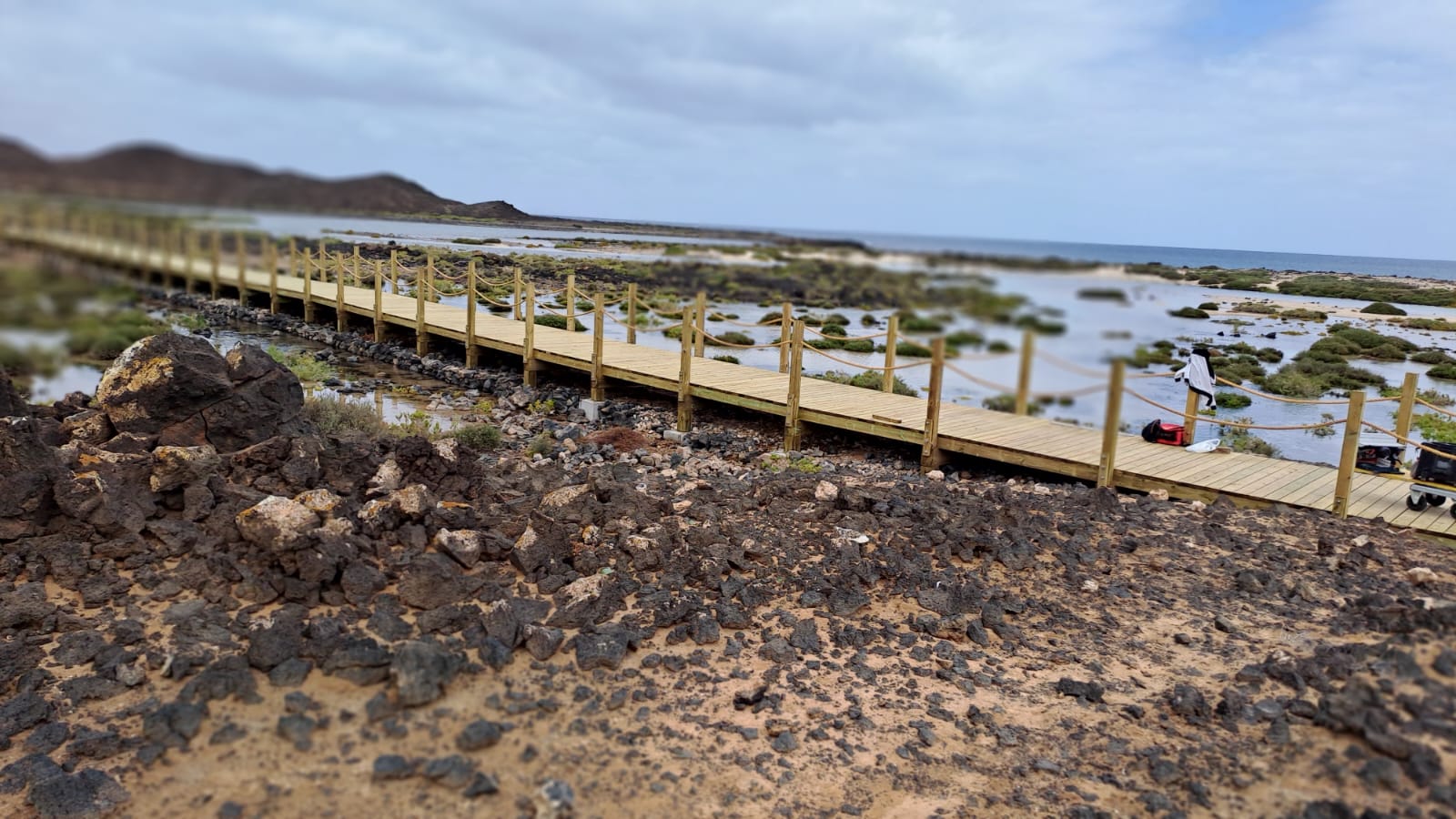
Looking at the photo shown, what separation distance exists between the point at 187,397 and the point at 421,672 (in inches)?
189

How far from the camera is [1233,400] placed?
59.3ft

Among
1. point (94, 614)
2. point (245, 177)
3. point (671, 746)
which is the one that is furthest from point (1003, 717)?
point (94, 614)

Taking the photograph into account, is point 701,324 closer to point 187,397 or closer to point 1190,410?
point 1190,410

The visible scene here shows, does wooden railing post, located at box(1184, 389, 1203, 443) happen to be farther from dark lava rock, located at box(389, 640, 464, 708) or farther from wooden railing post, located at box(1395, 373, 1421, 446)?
dark lava rock, located at box(389, 640, 464, 708)

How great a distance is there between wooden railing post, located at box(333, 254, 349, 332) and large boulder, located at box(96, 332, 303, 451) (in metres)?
9.73

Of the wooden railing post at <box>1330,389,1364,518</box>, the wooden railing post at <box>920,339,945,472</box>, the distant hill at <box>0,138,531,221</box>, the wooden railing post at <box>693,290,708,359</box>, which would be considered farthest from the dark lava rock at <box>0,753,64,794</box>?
the wooden railing post at <box>693,290,708,359</box>

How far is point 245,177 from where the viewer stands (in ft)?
8.69

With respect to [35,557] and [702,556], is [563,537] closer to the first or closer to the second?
[702,556]

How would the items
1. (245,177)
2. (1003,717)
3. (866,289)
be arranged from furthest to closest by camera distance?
1. (1003,717)
2. (866,289)
3. (245,177)

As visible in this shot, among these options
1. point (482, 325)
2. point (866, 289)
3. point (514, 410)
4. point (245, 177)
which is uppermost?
point (245, 177)

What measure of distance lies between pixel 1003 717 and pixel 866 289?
2.55 metres

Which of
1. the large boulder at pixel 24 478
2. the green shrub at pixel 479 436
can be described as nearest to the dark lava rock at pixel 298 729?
the large boulder at pixel 24 478

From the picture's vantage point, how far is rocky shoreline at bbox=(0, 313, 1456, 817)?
12.4 feet

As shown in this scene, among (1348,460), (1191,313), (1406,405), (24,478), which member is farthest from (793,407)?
(24,478)
